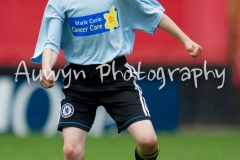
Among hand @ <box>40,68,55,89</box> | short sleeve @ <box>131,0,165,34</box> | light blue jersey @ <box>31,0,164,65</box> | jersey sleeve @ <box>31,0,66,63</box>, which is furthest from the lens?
short sleeve @ <box>131,0,165,34</box>

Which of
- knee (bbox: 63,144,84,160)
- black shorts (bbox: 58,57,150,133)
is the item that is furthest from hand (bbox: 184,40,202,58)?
knee (bbox: 63,144,84,160)

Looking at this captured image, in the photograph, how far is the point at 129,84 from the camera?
5.44m

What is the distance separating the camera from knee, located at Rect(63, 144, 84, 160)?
5.18 meters

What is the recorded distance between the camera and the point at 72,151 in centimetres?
518

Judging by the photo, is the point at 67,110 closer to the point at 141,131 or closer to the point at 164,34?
the point at 141,131

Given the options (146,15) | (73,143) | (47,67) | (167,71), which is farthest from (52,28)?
(167,71)

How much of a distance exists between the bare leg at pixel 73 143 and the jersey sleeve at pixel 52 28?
22.3 inches

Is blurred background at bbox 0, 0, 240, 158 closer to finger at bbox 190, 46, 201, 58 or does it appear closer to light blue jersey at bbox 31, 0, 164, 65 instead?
light blue jersey at bbox 31, 0, 164, 65

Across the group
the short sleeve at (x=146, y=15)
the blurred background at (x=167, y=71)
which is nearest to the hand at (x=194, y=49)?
the short sleeve at (x=146, y=15)

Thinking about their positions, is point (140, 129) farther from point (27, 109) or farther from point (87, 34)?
point (27, 109)

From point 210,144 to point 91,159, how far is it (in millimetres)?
1764

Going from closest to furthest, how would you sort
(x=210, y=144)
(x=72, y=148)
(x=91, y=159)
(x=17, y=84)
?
(x=72, y=148)
(x=91, y=159)
(x=210, y=144)
(x=17, y=84)

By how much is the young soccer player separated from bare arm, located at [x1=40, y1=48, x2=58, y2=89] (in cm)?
4

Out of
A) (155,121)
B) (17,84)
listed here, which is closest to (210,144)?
(155,121)
